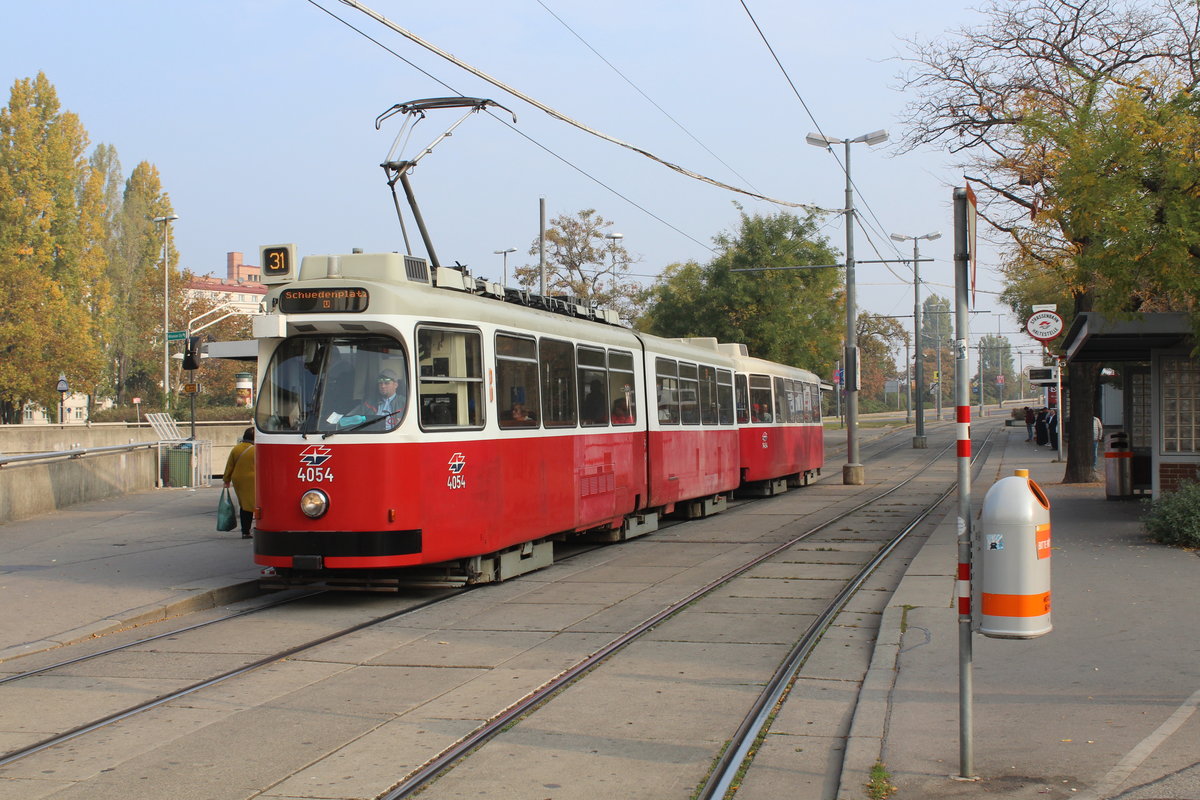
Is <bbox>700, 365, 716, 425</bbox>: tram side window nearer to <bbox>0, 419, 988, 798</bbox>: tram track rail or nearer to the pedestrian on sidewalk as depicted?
<bbox>0, 419, 988, 798</bbox>: tram track rail

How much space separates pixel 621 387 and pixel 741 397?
25.5 feet

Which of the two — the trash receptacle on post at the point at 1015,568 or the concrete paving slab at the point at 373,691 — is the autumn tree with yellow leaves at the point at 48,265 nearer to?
the concrete paving slab at the point at 373,691

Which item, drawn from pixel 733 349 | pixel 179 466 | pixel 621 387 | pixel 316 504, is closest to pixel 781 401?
pixel 733 349

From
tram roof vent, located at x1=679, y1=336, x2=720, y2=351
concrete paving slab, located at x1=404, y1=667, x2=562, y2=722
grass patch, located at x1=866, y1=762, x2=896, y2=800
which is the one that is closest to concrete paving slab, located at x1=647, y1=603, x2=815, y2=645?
concrete paving slab, located at x1=404, y1=667, x2=562, y2=722

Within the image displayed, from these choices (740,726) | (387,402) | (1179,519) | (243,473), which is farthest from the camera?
(243,473)

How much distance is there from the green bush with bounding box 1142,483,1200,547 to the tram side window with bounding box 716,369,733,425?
27.6ft

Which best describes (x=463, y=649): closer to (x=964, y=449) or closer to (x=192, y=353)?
(x=964, y=449)

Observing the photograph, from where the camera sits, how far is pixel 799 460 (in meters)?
28.2

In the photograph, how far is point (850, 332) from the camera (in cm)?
2942

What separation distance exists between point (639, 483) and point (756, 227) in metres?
28.1

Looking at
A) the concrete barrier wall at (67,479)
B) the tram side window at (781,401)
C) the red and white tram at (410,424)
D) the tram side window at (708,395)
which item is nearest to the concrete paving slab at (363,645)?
the red and white tram at (410,424)

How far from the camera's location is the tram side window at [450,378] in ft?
34.7

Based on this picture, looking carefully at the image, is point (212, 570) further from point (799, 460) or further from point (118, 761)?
point (799, 460)

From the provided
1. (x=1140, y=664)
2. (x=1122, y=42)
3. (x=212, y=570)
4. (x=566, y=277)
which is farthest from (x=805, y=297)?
(x=1140, y=664)
